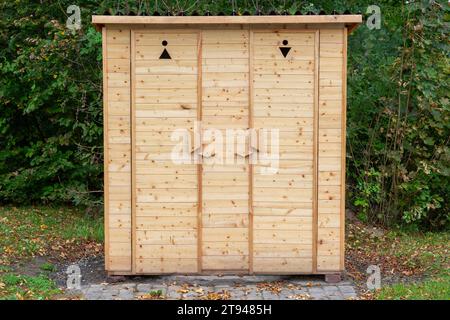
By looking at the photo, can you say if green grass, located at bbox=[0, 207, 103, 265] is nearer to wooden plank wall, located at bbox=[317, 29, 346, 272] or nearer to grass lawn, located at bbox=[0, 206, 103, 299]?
grass lawn, located at bbox=[0, 206, 103, 299]

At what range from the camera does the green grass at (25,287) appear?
258 inches

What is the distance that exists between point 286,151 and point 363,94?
384 cm

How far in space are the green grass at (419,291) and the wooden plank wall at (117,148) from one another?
279 cm

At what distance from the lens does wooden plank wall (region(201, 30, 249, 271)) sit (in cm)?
729

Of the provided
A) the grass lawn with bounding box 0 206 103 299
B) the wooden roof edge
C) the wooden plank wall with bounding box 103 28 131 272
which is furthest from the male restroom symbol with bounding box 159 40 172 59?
the grass lawn with bounding box 0 206 103 299

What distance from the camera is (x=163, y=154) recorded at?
733cm

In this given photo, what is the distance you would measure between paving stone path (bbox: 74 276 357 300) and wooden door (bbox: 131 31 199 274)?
0.16 metres

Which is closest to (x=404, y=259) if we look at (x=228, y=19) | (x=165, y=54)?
(x=228, y=19)

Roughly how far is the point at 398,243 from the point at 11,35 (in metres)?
7.64

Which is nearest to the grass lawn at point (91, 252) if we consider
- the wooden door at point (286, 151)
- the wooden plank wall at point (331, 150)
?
the wooden plank wall at point (331, 150)

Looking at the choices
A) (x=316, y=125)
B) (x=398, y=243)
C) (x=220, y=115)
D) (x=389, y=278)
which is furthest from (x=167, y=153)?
(x=398, y=243)

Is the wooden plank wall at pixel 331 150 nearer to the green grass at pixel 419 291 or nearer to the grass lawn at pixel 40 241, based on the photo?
the green grass at pixel 419 291

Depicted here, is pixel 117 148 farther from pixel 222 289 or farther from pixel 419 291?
pixel 419 291

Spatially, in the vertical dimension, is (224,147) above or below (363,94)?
below
